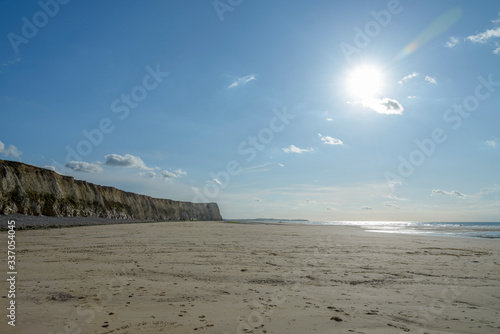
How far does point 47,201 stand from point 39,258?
143ft

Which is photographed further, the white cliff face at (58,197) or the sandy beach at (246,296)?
the white cliff face at (58,197)

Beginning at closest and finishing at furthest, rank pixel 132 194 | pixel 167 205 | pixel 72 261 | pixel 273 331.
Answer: pixel 273 331, pixel 72 261, pixel 132 194, pixel 167 205

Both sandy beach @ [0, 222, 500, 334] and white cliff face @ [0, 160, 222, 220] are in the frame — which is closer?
sandy beach @ [0, 222, 500, 334]

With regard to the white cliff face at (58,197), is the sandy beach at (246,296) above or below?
below

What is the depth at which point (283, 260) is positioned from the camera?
9.27 m

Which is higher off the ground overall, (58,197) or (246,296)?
(58,197)

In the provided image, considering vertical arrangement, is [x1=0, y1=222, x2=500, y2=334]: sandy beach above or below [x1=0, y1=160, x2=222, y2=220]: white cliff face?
below

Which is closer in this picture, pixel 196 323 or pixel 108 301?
pixel 196 323

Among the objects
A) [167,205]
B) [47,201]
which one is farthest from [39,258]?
[167,205]

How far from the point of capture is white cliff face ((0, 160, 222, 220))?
37.8m

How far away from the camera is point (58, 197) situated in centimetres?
4716

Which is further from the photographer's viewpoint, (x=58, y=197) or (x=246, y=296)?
(x=58, y=197)

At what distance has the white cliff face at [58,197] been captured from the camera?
37.8 m

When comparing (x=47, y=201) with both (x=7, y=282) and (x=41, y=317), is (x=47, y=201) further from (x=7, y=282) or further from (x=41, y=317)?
(x=41, y=317)
